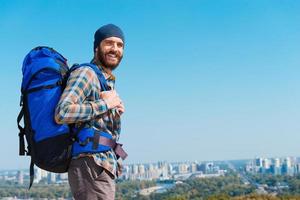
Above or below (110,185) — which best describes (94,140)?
above

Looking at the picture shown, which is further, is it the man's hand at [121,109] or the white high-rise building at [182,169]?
the white high-rise building at [182,169]

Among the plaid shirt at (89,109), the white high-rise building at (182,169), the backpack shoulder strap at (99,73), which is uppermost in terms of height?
the backpack shoulder strap at (99,73)

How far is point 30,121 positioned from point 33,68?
178 millimetres

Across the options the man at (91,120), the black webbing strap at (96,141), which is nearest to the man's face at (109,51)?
the man at (91,120)

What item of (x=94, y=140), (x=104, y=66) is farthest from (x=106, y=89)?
(x=94, y=140)

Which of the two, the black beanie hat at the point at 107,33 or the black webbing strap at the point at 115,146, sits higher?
the black beanie hat at the point at 107,33

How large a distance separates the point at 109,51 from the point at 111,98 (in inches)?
7.6

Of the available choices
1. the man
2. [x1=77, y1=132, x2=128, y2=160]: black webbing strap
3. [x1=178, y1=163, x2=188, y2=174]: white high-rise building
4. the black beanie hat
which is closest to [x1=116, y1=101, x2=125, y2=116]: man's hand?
the man

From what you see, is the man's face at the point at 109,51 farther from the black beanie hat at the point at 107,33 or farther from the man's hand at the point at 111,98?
the man's hand at the point at 111,98

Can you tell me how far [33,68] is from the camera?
4.52 ft

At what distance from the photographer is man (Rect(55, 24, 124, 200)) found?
1.34 metres

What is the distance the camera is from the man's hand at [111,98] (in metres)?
1.43

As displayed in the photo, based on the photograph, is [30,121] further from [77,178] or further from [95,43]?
[95,43]

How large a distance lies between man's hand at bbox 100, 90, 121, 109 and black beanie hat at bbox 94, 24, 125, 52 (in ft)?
0.68
